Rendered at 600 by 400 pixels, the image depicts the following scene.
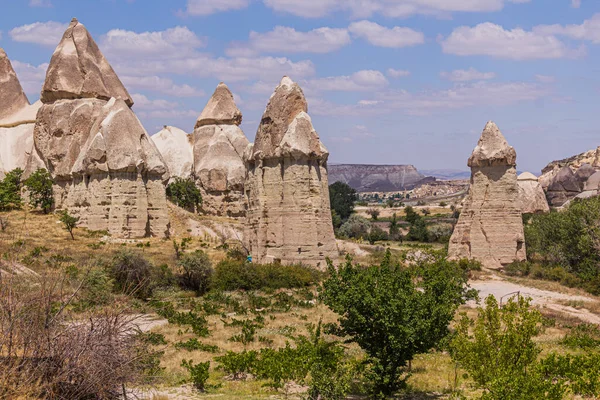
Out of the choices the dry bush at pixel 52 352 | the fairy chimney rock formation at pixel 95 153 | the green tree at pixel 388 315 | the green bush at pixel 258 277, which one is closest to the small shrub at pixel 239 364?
the green tree at pixel 388 315

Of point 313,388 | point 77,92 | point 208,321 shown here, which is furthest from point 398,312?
point 77,92

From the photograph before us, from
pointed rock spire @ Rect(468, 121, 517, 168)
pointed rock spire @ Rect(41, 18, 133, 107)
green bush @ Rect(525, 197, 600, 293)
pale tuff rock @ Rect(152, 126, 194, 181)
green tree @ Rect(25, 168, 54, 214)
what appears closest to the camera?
green bush @ Rect(525, 197, 600, 293)

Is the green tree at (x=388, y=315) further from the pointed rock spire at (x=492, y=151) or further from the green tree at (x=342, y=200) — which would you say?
the green tree at (x=342, y=200)

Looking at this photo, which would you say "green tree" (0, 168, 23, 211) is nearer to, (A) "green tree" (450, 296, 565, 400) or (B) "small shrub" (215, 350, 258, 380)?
(B) "small shrub" (215, 350, 258, 380)

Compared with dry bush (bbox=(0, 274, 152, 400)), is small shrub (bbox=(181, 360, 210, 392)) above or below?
below

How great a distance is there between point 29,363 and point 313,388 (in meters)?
4.25

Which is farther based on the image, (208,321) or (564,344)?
(208,321)

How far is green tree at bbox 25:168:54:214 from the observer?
120 feet

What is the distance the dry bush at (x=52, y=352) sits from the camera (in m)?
7.74

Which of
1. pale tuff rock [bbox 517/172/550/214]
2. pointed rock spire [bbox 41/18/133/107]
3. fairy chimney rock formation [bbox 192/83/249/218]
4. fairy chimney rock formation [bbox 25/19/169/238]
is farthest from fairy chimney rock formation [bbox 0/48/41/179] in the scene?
pale tuff rock [bbox 517/172/550/214]

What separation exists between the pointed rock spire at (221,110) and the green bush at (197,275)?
27080mm

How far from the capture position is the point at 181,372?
12.7m

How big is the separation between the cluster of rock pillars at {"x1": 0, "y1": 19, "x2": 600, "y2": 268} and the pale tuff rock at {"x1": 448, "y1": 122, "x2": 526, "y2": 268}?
4 centimetres

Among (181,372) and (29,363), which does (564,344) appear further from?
(29,363)
